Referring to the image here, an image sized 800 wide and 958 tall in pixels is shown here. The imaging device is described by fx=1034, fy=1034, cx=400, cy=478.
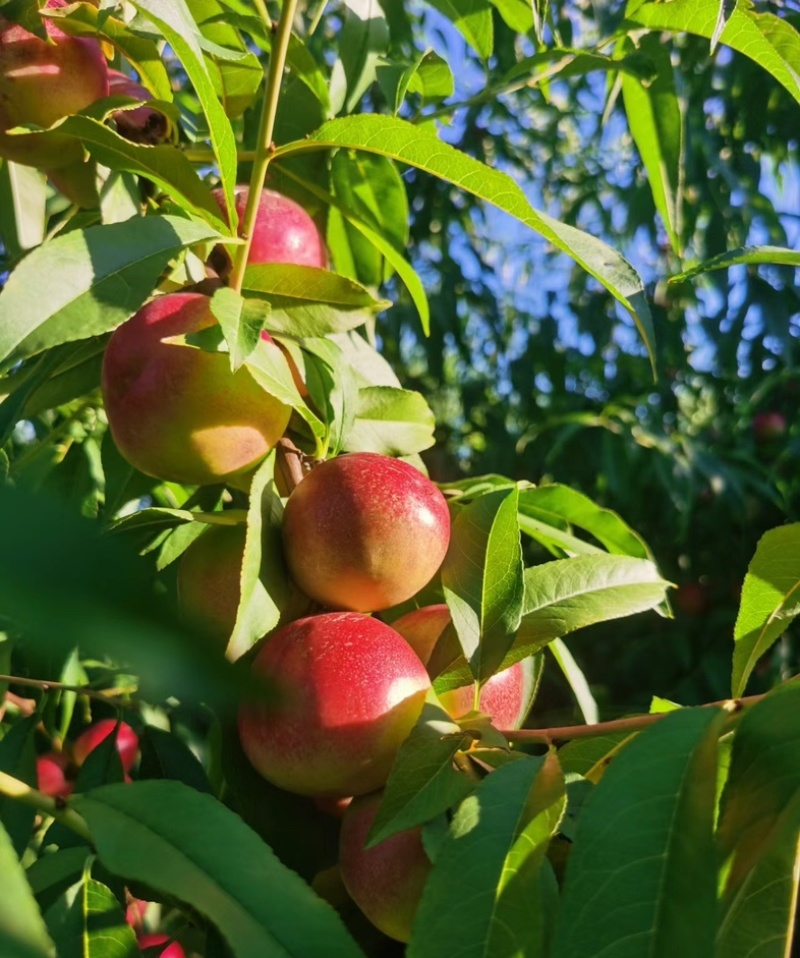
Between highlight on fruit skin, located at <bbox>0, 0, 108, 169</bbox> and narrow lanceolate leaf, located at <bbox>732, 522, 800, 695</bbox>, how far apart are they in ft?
1.85

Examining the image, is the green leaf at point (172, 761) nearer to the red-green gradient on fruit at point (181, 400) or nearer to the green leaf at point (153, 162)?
the red-green gradient on fruit at point (181, 400)

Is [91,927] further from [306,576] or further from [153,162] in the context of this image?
[153,162]

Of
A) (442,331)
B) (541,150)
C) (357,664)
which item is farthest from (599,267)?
(541,150)

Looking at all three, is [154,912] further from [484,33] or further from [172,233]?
[484,33]

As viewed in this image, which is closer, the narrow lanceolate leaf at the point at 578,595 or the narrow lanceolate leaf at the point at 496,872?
the narrow lanceolate leaf at the point at 496,872

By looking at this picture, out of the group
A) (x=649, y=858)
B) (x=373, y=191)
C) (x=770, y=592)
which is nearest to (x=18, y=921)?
(x=649, y=858)

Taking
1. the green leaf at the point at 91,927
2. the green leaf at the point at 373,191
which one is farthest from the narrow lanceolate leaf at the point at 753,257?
the green leaf at the point at 91,927

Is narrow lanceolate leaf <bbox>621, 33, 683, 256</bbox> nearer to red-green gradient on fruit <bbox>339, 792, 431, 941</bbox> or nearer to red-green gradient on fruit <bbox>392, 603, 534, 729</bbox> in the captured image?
red-green gradient on fruit <bbox>392, 603, 534, 729</bbox>

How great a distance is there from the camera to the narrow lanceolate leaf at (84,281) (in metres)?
0.54

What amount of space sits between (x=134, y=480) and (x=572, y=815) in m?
0.48

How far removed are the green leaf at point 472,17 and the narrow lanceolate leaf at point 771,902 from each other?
75cm

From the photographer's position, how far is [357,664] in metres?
0.59

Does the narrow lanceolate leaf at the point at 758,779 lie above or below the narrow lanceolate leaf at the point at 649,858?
below

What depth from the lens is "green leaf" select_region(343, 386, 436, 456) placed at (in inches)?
31.1
